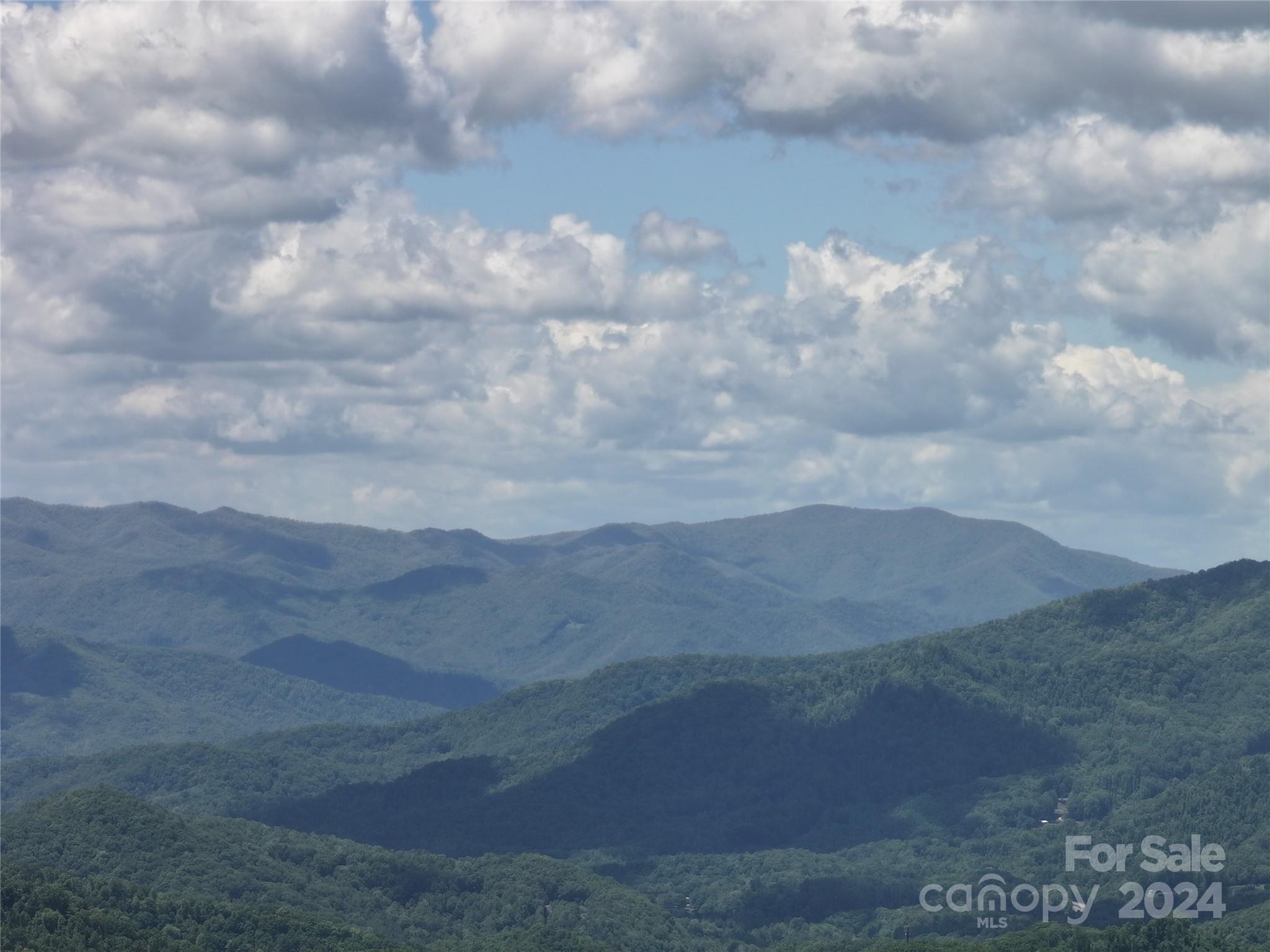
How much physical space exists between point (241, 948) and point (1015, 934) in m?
80.7

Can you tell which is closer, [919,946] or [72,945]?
[72,945]

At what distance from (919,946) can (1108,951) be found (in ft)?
66.1

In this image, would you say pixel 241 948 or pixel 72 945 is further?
pixel 241 948

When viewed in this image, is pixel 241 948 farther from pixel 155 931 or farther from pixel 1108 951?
pixel 1108 951

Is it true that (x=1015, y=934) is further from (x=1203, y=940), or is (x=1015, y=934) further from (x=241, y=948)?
(x=241, y=948)

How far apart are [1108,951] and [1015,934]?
13960 mm

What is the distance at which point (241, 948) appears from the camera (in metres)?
200

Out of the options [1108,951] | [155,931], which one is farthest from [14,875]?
[1108,951]

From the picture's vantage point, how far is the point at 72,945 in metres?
176

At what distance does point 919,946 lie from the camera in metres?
197

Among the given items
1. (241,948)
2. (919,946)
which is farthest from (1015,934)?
(241,948)

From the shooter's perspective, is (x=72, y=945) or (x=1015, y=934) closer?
(x=72, y=945)

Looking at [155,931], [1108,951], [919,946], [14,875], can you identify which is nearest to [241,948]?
[155,931]

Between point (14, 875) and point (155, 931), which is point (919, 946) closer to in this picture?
point (155, 931)
